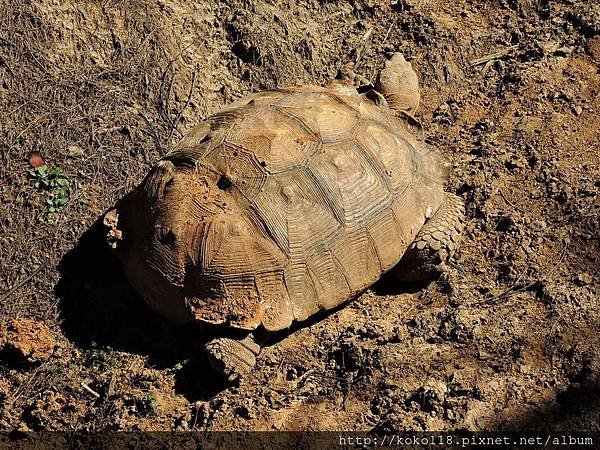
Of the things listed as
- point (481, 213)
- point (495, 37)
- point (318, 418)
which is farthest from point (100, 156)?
point (495, 37)

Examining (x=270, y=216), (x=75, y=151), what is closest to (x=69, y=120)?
(x=75, y=151)

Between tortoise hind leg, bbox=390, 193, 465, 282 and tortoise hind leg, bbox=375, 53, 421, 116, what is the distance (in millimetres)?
1155

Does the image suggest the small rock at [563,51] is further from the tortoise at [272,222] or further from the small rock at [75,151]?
the small rock at [75,151]

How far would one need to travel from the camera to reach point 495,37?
22.5ft

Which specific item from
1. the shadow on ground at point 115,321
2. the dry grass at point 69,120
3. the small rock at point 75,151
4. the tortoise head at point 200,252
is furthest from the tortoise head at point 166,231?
the small rock at point 75,151

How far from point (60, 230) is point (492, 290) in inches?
139

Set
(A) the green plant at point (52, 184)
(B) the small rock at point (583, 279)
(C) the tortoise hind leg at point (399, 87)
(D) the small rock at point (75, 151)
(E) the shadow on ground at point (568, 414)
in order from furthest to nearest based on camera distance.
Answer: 1. (C) the tortoise hind leg at point (399, 87)
2. (D) the small rock at point (75, 151)
3. (A) the green plant at point (52, 184)
4. (B) the small rock at point (583, 279)
5. (E) the shadow on ground at point (568, 414)

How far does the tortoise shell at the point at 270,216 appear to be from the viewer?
462cm

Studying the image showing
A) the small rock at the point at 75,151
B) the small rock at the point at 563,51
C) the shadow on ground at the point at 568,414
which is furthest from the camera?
the small rock at the point at 563,51

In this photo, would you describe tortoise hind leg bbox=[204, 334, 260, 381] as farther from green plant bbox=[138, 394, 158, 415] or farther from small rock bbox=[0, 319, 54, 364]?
small rock bbox=[0, 319, 54, 364]

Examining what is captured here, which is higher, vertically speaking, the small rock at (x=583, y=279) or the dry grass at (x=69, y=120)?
the dry grass at (x=69, y=120)

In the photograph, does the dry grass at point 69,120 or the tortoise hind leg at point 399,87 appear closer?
the dry grass at point 69,120

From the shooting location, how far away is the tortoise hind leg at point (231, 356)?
4.60m

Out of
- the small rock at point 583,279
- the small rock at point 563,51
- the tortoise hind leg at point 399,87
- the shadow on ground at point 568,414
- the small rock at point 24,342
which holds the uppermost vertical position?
the small rock at point 563,51
